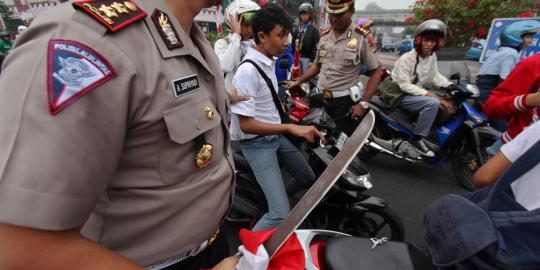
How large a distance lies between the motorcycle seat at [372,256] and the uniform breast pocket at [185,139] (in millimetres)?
639

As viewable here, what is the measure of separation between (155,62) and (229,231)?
2201 millimetres

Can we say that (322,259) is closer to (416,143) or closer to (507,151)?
(507,151)

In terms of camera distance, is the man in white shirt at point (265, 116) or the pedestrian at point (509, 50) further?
the pedestrian at point (509, 50)

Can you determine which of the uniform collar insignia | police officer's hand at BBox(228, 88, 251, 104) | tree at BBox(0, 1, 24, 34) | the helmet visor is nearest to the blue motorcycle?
the helmet visor

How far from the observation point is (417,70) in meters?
3.34

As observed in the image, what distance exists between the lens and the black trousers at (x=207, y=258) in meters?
0.89

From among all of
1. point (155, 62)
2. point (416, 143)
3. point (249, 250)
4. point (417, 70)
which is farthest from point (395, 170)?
point (155, 62)

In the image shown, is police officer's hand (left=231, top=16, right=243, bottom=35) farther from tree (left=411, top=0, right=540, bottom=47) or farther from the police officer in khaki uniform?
tree (left=411, top=0, right=540, bottom=47)

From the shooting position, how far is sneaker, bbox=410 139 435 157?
3.21 m

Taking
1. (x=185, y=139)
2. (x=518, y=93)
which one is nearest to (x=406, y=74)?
(x=518, y=93)

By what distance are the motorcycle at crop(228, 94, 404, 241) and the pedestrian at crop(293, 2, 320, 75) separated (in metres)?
4.18

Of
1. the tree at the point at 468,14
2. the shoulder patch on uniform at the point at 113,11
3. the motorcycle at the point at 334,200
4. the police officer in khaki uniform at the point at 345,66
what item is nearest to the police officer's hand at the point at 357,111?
the police officer in khaki uniform at the point at 345,66

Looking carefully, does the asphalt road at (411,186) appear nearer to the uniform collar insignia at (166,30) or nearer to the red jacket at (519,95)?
the red jacket at (519,95)

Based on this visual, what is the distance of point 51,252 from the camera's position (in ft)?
1.61
